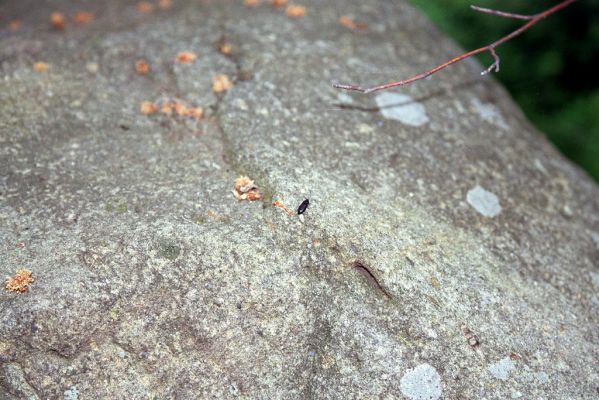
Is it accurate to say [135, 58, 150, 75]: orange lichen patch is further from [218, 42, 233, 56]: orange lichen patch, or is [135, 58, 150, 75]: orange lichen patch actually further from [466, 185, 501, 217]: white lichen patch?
[466, 185, 501, 217]: white lichen patch

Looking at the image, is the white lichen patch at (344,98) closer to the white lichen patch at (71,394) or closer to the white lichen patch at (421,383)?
the white lichen patch at (421,383)

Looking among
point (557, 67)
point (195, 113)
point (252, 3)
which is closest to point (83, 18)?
point (252, 3)

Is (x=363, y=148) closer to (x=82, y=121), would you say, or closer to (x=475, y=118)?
(x=475, y=118)

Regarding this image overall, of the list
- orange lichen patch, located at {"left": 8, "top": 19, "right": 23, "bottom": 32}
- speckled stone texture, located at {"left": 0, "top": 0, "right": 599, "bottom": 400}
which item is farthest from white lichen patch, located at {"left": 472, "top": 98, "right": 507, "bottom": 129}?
orange lichen patch, located at {"left": 8, "top": 19, "right": 23, "bottom": 32}

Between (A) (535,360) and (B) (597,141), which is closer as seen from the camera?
(A) (535,360)

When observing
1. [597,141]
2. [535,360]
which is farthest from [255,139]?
[597,141]

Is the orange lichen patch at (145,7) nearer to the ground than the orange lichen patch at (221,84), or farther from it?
nearer to the ground

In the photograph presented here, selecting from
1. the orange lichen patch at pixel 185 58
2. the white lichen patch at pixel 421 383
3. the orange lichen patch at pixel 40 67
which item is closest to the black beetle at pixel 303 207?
the white lichen patch at pixel 421 383
